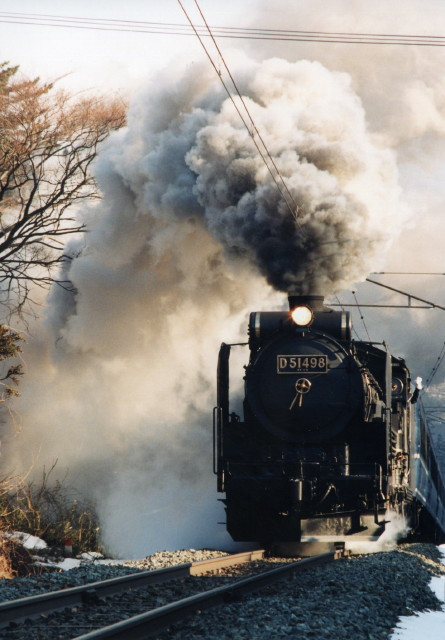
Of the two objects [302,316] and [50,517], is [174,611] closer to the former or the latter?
[302,316]

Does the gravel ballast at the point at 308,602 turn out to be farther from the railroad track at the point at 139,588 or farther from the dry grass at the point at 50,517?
the dry grass at the point at 50,517

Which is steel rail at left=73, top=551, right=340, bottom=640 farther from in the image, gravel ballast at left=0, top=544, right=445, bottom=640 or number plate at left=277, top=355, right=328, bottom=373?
number plate at left=277, top=355, right=328, bottom=373

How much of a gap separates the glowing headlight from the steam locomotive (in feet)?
0.04

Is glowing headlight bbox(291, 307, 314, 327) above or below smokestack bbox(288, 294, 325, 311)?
below

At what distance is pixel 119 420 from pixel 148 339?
77.7 inches

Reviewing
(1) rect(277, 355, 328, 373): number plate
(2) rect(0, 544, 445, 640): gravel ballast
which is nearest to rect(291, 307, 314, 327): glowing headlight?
(1) rect(277, 355, 328, 373): number plate

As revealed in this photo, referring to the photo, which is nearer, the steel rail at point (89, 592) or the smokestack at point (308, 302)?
the steel rail at point (89, 592)

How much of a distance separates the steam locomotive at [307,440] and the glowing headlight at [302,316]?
0.04 feet

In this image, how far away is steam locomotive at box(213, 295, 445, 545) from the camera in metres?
10.2

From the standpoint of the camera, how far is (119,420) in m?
19.1

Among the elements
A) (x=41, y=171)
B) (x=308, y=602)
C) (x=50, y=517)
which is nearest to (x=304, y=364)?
(x=308, y=602)

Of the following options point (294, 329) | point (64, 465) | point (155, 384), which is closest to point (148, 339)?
point (155, 384)

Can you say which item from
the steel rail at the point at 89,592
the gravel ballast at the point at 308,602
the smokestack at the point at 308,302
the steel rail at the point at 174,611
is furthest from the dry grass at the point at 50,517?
the steel rail at the point at 174,611

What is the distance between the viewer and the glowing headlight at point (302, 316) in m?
10.6
